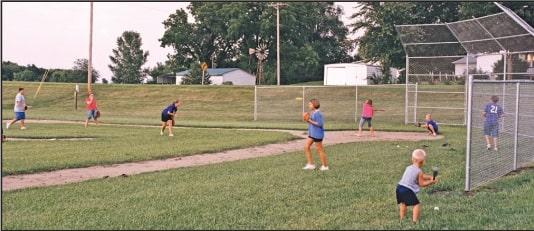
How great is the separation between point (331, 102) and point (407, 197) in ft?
97.1

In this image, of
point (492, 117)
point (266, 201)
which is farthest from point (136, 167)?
point (492, 117)

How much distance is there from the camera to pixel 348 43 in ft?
299

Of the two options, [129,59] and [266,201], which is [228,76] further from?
[266,201]

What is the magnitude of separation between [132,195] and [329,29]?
305 ft

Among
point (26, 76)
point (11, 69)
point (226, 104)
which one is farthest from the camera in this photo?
point (11, 69)

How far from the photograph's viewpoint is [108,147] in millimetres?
15422

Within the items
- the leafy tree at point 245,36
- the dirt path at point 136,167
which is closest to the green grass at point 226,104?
the dirt path at point 136,167

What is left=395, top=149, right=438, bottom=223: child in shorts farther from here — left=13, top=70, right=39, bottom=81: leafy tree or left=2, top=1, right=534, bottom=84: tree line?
left=13, top=70, right=39, bottom=81: leafy tree

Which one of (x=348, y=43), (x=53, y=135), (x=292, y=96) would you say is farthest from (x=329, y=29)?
(x=53, y=135)

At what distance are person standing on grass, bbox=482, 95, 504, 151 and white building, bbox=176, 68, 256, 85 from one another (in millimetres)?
55927

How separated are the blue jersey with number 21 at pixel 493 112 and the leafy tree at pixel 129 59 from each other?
7223 cm

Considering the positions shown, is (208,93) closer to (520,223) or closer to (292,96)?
(292,96)

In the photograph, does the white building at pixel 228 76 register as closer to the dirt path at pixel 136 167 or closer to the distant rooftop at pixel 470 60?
the distant rooftop at pixel 470 60

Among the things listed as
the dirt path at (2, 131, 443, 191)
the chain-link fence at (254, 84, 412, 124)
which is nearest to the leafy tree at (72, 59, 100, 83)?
the chain-link fence at (254, 84, 412, 124)
